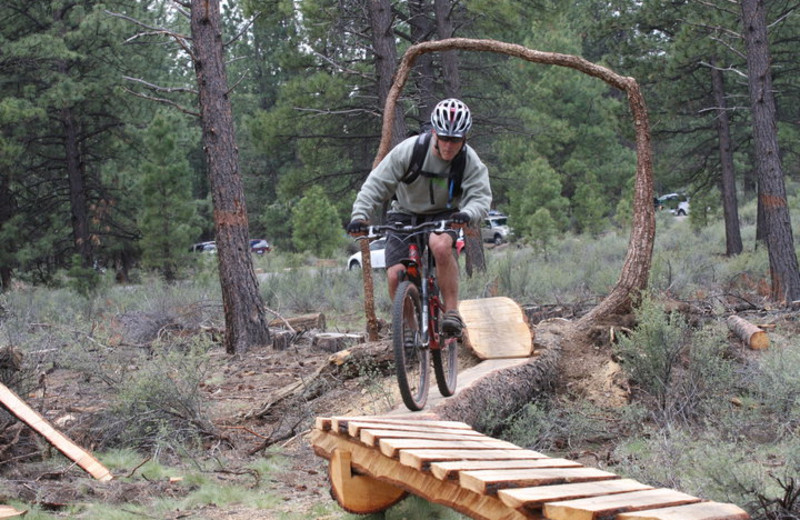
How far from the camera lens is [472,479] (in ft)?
11.4

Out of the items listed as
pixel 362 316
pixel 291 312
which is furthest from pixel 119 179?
pixel 362 316

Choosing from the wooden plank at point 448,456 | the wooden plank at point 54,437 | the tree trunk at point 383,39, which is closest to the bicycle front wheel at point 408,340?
the wooden plank at point 448,456

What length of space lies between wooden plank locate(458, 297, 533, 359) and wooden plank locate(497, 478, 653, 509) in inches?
167

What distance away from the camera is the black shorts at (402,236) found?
6188 millimetres

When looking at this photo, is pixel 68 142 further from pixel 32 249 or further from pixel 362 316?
pixel 362 316

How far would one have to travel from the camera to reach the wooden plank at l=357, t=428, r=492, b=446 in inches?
168

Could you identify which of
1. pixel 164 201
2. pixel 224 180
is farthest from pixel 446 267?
pixel 164 201

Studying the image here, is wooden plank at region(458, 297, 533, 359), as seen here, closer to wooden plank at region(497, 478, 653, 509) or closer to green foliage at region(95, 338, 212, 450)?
green foliage at region(95, 338, 212, 450)

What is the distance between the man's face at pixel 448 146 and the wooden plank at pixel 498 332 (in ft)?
8.10

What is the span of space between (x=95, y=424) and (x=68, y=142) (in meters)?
14.8

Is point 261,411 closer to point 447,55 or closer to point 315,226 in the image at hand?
point 447,55

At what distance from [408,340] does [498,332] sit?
2514 millimetres

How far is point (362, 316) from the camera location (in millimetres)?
15070

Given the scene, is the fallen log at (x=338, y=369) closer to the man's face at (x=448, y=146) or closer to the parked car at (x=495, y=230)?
the man's face at (x=448, y=146)
